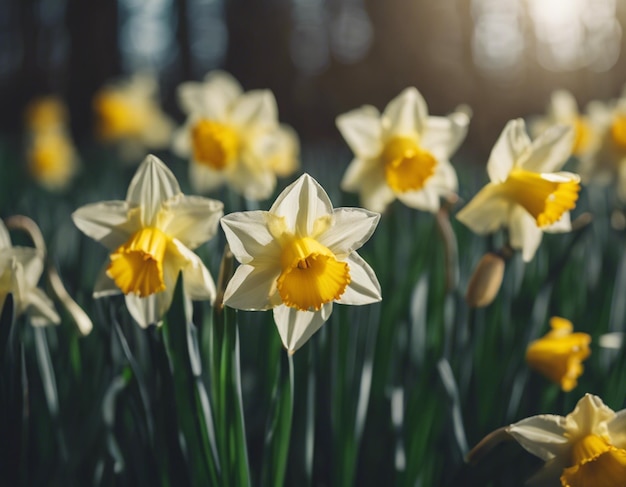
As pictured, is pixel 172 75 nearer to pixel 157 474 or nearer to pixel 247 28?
pixel 247 28

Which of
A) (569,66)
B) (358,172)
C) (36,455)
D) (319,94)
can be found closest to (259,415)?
(36,455)

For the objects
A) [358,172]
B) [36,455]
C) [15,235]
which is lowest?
[36,455]

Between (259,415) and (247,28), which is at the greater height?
(247,28)

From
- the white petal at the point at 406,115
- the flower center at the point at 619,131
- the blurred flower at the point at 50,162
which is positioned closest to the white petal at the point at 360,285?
the white petal at the point at 406,115

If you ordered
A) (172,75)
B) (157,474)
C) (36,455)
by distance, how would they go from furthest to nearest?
(172,75), (36,455), (157,474)

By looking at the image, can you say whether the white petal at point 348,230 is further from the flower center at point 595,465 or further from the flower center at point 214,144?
the flower center at point 214,144

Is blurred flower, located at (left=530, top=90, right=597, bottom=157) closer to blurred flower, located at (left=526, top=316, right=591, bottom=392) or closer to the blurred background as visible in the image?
blurred flower, located at (left=526, top=316, right=591, bottom=392)

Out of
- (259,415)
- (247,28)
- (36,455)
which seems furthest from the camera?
(247,28)
